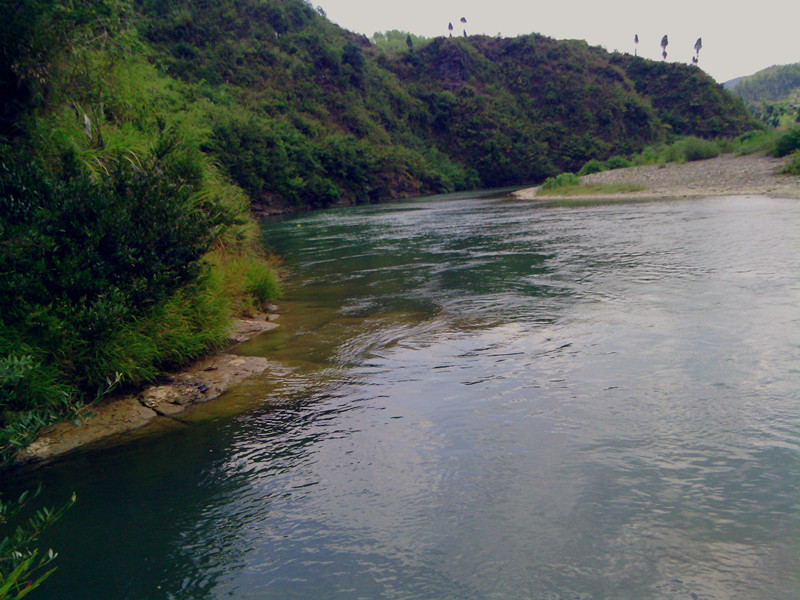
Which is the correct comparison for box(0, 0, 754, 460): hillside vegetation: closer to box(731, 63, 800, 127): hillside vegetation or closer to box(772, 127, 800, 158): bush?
box(772, 127, 800, 158): bush

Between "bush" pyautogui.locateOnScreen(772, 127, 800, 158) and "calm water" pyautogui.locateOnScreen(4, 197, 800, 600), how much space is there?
24.8 meters

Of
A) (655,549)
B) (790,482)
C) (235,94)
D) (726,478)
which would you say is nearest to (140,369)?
(655,549)

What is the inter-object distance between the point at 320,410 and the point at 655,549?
12.3 feet

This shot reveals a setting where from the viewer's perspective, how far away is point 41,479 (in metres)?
5.26

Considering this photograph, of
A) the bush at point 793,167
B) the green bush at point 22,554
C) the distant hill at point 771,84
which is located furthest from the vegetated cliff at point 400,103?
the distant hill at point 771,84

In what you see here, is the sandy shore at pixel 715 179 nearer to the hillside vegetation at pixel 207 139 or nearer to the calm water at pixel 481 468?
the calm water at pixel 481 468

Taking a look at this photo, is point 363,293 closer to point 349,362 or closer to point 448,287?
point 448,287

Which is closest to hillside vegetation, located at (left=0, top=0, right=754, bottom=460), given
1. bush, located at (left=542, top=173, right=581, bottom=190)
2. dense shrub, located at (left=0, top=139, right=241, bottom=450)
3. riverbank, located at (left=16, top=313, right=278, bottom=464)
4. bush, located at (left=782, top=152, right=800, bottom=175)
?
dense shrub, located at (left=0, top=139, right=241, bottom=450)

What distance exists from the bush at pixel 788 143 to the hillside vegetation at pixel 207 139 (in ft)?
95.1

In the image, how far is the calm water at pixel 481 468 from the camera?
144 inches

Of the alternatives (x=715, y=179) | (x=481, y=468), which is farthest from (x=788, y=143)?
(x=481, y=468)

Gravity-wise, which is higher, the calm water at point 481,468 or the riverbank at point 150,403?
the riverbank at point 150,403

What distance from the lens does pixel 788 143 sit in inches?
1160

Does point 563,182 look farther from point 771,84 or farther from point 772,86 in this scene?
point 771,84
